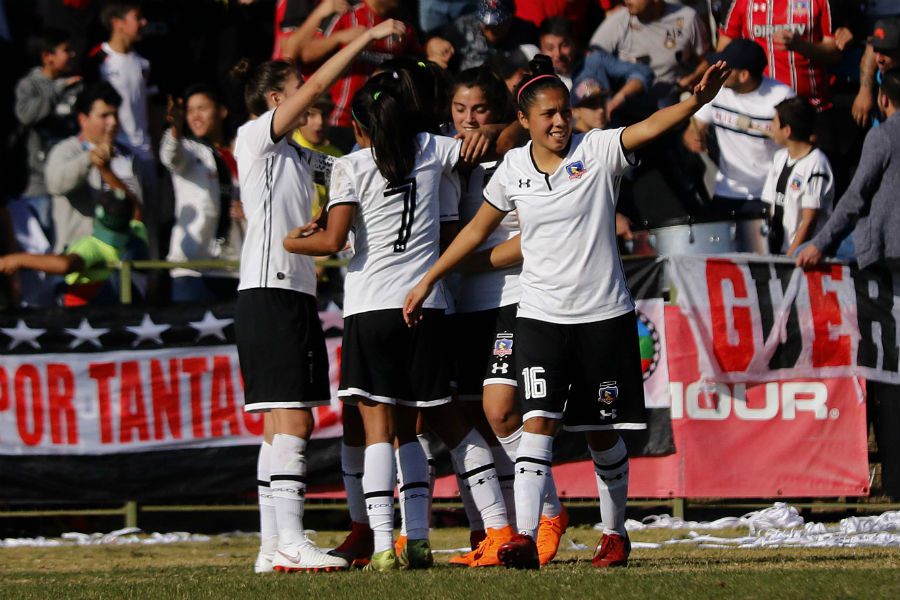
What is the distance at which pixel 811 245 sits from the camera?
30.8 feet

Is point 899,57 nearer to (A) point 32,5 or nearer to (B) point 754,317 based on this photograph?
(B) point 754,317

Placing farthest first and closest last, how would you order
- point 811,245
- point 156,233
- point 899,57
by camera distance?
point 156,233 → point 899,57 → point 811,245

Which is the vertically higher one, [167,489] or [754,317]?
[754,317]

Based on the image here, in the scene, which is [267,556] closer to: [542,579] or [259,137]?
[542,579]

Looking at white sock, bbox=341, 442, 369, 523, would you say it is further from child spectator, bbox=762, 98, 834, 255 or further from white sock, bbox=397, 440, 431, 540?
child spectator, bbox=762, 98, 834, 255

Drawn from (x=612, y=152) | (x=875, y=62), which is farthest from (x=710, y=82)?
(x=875, y=62)

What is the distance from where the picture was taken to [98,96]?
1180 cm

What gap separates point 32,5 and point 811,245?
808 centimetres

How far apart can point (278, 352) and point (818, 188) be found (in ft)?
15.9

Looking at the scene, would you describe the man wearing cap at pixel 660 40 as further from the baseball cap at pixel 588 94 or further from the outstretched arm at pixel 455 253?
the outstretched arm at pixel 455 253

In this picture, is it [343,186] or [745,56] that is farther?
[745,56]

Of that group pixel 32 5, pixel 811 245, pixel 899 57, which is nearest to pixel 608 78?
pixel 899 57

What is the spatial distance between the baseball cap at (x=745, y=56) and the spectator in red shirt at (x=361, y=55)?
260 cm

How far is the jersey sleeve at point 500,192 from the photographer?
22.0 ft
